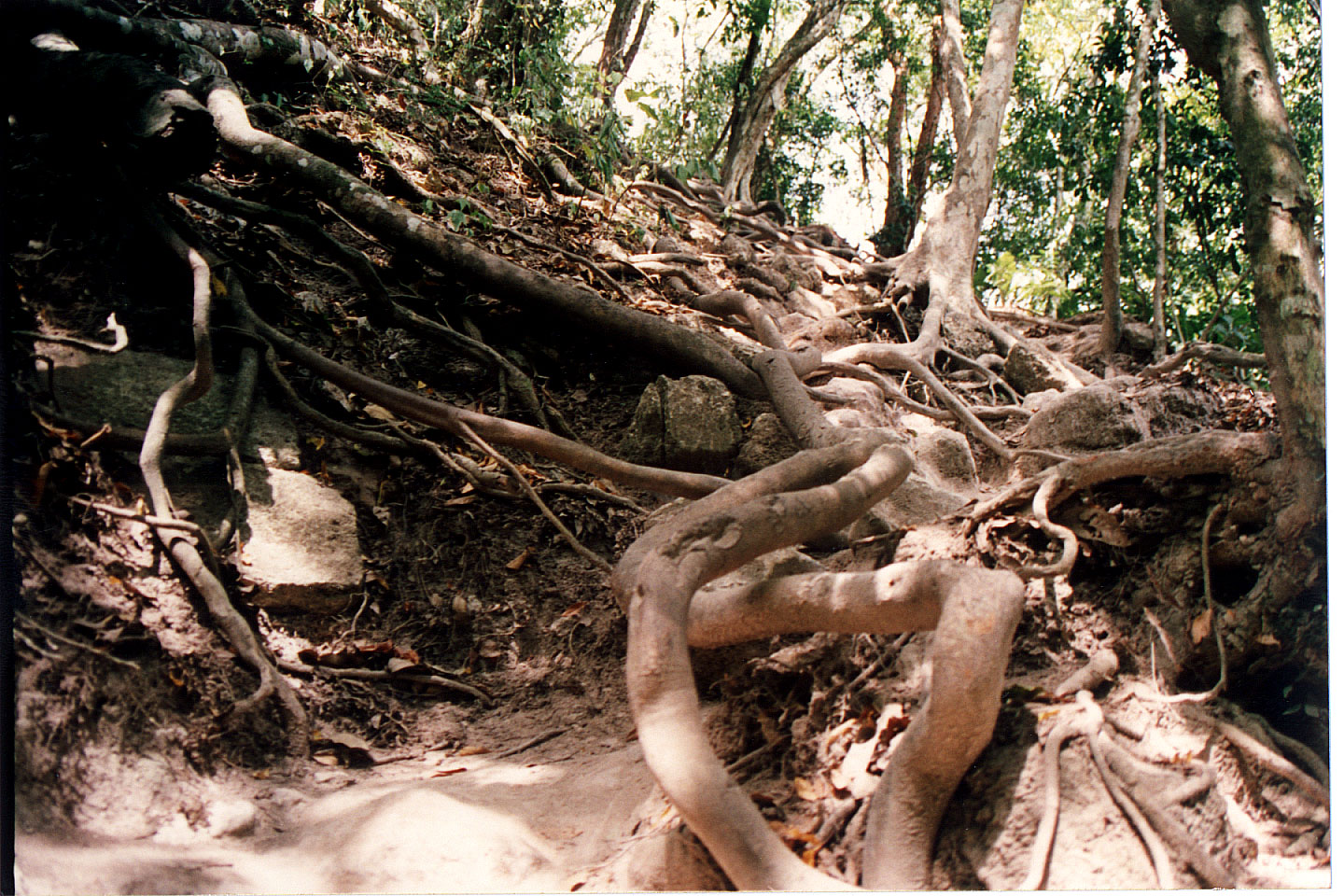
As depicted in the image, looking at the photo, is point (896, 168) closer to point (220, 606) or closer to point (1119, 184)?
point (1119, 184)

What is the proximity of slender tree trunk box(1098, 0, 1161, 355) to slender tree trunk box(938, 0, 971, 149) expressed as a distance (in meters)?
2.07

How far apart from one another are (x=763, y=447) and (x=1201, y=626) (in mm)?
1395

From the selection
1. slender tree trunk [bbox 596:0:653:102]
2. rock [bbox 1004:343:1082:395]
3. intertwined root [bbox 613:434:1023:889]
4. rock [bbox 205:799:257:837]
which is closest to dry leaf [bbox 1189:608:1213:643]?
intertwined root [bbox 613:434:1023:889]

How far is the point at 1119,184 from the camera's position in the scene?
3.48 m

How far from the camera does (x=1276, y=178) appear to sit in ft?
6.38

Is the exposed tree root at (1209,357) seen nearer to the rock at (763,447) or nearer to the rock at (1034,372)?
the rock at (1034,372)

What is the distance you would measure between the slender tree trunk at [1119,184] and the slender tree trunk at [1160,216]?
0.13m

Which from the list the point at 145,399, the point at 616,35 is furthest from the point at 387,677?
the point at 616,35

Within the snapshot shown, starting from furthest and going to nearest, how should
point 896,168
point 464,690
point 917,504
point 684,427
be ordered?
1. point 896,168
2. point 684,427
3. point 917,504
4. point 464,690

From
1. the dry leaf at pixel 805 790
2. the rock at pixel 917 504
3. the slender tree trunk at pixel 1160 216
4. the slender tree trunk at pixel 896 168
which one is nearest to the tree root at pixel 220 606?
the dry leaf at pixel 805 790

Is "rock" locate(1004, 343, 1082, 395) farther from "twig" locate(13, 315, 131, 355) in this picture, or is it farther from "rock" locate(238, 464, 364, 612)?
"twig" locate(13, 315, 131, 355)

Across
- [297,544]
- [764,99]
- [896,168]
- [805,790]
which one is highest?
[764,99]

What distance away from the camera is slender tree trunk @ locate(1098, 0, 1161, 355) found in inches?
131

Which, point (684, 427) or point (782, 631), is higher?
point (684, 427)
